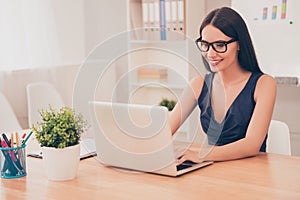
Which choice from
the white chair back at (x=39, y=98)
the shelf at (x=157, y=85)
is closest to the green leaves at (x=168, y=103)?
the shelf at (x=157, y=85)

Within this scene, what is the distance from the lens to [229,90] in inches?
90.1

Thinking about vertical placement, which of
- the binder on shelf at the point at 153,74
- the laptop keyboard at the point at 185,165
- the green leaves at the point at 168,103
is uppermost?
the binder on shelf at the point at 153,74

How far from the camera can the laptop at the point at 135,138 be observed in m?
1.66

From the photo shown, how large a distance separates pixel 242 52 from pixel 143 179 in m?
0.85

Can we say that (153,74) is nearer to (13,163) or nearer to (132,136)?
(132,136)

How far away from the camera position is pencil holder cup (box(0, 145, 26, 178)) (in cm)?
171

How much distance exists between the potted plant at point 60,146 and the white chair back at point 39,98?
86.7 inches

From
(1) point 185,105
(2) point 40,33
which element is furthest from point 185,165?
(2) point 40,33

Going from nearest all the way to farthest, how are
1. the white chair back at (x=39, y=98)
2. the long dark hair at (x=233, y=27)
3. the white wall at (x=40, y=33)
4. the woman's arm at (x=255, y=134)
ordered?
the woman's arm at (x=255, y=134), the long dark hair at (x=233, y=27), the white chair back at (x=39, y=98), the white wall at (x=40, y=33)

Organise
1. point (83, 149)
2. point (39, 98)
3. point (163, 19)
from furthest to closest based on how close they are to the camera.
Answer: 1. point (163, 19)
2. point (39, 98)
3. point (83, 149)

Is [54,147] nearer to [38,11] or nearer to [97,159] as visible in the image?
[97,159]

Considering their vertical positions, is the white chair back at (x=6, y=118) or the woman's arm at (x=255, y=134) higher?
the woman's arm at (x=255, y=134)

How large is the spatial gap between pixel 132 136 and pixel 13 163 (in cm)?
42

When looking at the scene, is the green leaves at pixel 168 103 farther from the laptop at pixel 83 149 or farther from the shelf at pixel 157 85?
the laptop at pixel 83 149
